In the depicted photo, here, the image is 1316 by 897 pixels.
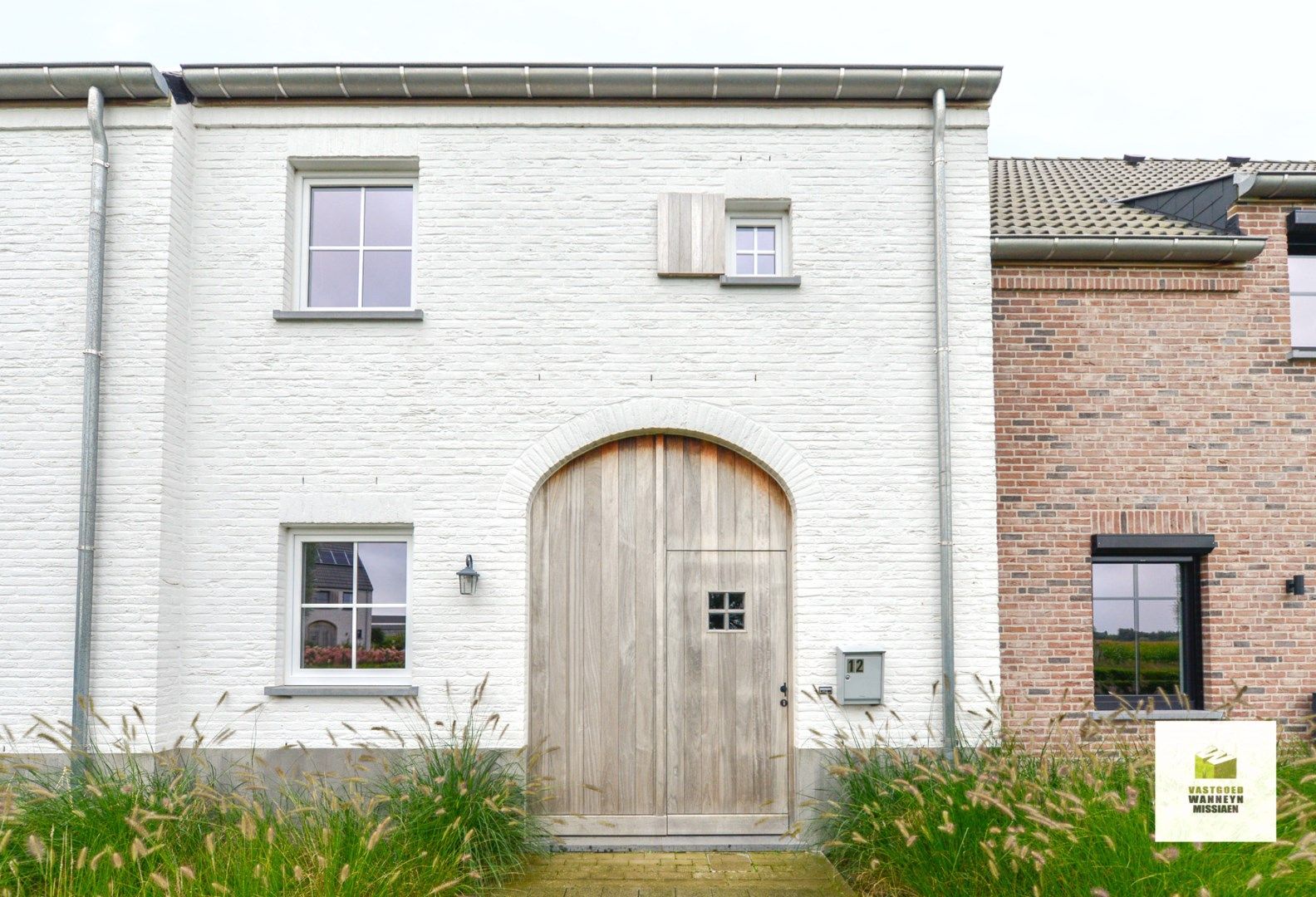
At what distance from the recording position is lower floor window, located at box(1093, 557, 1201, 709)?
7.88 metres

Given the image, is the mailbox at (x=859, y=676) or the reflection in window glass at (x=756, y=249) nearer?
the mailbox at (x=859, y=676)

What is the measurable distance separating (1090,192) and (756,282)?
188 inches

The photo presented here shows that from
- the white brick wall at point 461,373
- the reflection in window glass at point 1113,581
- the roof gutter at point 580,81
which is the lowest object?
the reflection in window glass at point 1113,581

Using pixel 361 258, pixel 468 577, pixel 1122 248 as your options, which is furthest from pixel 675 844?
pixel 1122 248

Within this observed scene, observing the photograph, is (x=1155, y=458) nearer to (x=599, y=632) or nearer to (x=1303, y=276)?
(x=1303, y=276)

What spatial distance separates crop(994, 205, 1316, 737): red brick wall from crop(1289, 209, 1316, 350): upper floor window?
14.8 inches

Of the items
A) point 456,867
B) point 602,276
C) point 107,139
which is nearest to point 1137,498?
point 602,276

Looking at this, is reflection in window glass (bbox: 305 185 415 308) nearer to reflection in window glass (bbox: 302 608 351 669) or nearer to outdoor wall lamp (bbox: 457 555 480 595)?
outdoor wall lamp (bbox: 457 555 480 595)

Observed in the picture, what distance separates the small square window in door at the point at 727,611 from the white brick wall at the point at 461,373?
1.50 ft

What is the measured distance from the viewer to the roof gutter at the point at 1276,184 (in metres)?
8.04

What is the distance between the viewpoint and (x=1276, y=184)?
26.6ft

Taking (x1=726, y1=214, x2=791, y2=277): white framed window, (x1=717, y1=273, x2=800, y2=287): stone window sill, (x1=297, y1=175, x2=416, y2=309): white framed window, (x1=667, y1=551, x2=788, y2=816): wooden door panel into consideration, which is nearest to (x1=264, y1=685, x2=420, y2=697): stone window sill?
(x1=667, y1=551, x2=788, y2=816): wooden door panel

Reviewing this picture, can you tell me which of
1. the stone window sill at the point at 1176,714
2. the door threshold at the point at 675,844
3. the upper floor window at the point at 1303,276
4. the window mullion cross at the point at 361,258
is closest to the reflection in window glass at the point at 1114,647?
the stone window sill at the point at 1176,714

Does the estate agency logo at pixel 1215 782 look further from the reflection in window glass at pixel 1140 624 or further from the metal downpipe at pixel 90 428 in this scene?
the metal downpipe at pixel 90 428
